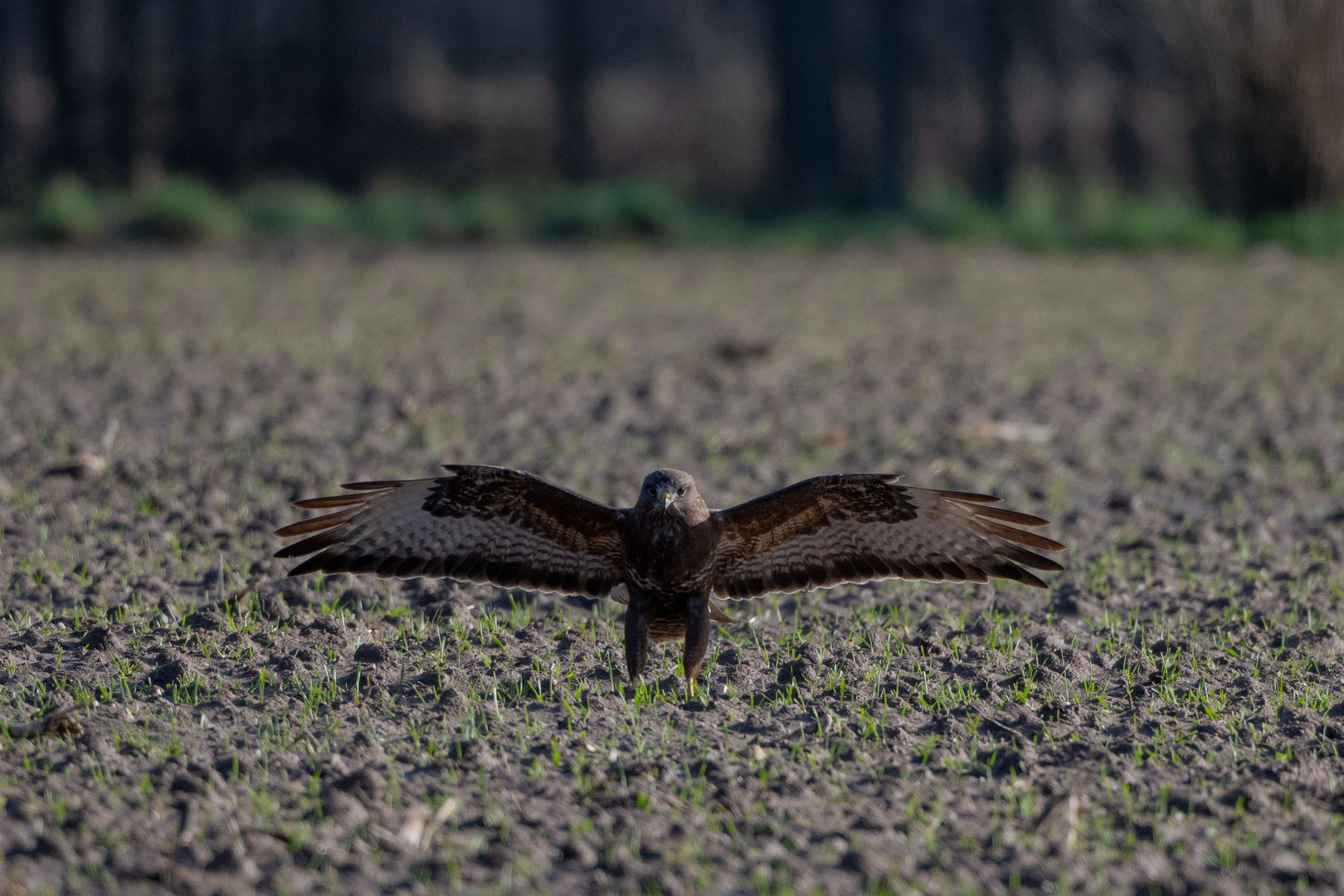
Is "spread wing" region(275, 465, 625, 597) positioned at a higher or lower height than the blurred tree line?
lower

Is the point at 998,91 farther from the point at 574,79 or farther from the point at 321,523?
the point at 321,523

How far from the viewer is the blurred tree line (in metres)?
15.6

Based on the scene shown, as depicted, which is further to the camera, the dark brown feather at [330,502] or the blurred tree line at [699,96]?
the blurred tree line at [699,96]

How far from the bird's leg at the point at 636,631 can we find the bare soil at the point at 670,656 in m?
0.11

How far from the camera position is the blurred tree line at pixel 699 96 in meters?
15.6

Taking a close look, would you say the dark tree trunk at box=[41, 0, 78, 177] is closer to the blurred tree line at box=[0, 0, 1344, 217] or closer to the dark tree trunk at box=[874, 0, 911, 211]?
the blurred tree line at box=[0, 0, 1344, 217]

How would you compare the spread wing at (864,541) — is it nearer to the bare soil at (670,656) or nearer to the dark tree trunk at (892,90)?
the bare soil at (670,656)

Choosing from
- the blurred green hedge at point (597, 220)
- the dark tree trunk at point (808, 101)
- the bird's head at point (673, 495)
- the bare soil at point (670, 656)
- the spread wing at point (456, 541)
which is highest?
the dark tree trunk at point (808, 101)

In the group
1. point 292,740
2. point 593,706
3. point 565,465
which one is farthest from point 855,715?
point 565,465

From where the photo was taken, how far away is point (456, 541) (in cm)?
429

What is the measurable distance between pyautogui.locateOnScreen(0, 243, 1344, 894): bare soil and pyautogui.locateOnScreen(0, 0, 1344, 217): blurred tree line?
6.56 m

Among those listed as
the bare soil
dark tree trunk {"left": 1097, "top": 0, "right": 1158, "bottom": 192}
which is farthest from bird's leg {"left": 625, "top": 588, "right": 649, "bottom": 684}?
dark tree trunk {"left": 1097, "top": 0, "right": 1158, "bottom": 192}

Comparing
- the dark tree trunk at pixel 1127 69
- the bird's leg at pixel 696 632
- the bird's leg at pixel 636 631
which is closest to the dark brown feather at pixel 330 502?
the bird's leg at pixel 636 631

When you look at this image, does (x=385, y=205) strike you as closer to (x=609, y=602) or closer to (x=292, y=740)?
(x=609, y=602)
